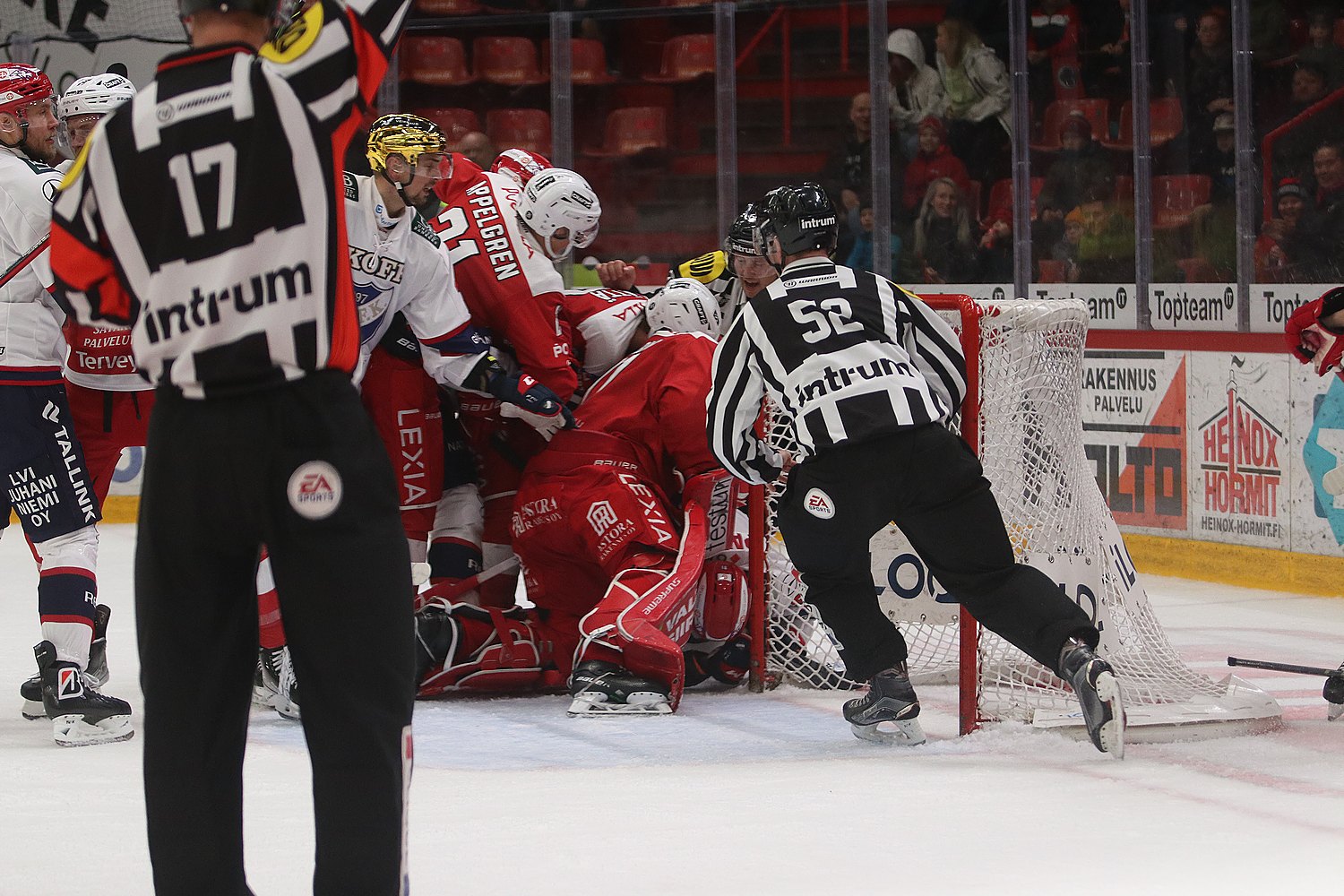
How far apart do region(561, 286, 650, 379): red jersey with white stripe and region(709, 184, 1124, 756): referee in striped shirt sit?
0.97 meters

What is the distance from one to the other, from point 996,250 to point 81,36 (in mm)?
4855

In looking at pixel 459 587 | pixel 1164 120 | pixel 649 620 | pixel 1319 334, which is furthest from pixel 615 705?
pixel 1164 120

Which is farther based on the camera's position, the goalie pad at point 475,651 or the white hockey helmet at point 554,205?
the white hockey helmet at point 554,205

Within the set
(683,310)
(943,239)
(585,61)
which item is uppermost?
(585,61)

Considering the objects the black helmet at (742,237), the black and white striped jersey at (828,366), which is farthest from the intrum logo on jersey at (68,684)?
the black helmet at (742,237)

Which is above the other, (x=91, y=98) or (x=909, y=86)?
(x=909, y=86)

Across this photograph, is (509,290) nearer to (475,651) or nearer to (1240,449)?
(475,651)

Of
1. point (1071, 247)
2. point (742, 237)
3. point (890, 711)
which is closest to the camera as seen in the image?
point (890, 711)

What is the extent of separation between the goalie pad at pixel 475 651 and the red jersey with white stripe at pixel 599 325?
2.55ft

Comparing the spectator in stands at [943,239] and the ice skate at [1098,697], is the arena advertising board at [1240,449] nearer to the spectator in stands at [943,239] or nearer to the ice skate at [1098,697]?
the spectator in stands at [943,239]

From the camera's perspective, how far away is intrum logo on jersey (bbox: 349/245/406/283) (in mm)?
4094

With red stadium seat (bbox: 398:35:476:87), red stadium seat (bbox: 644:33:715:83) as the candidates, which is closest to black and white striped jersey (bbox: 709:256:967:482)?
red stadium seat (bbox: 644:33:715:83)

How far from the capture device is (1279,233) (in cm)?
668

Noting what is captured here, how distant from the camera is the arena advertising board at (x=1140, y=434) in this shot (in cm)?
652
